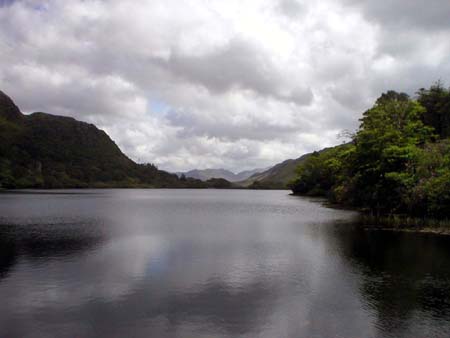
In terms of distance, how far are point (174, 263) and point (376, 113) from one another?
197 feet

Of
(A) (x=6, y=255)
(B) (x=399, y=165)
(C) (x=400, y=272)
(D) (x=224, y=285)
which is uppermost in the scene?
(B) (x=399, y=165)

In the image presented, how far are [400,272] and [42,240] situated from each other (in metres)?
35.8

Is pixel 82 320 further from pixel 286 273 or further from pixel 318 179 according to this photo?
pixel 318 179

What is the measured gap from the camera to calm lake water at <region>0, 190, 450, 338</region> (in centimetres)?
1878

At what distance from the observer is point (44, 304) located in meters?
21.8

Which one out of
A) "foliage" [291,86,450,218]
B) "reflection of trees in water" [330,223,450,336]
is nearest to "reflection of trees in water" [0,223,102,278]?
"reflection of trees in water" [330,223,450,336]

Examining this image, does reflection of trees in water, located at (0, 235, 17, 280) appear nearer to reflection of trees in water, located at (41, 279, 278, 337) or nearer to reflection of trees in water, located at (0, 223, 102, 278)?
reflection of trees in water, located at (0, 223, 102, 278)

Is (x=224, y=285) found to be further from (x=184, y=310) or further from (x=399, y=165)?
(x=399, y=165)

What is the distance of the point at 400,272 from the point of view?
2905 cm

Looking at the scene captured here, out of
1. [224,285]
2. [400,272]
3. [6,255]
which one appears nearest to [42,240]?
[6,255]

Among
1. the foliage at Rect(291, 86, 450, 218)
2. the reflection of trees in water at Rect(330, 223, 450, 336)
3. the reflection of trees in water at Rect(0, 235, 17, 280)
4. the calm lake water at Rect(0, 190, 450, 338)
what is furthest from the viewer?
the foliage at Rect(291, 86, 450, 218)

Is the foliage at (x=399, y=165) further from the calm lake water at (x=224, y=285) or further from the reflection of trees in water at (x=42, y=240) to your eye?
the reflection of trees in water at (x=42, y=240)

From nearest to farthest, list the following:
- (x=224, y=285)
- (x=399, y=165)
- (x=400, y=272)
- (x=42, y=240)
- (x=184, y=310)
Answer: (x=184, y=310), (x=224, y=285), (x=400, y=272), (x=42, y=240), (x=399, y=165)

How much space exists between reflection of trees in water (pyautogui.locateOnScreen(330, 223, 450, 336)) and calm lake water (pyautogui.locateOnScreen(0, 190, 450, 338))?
7 cm
